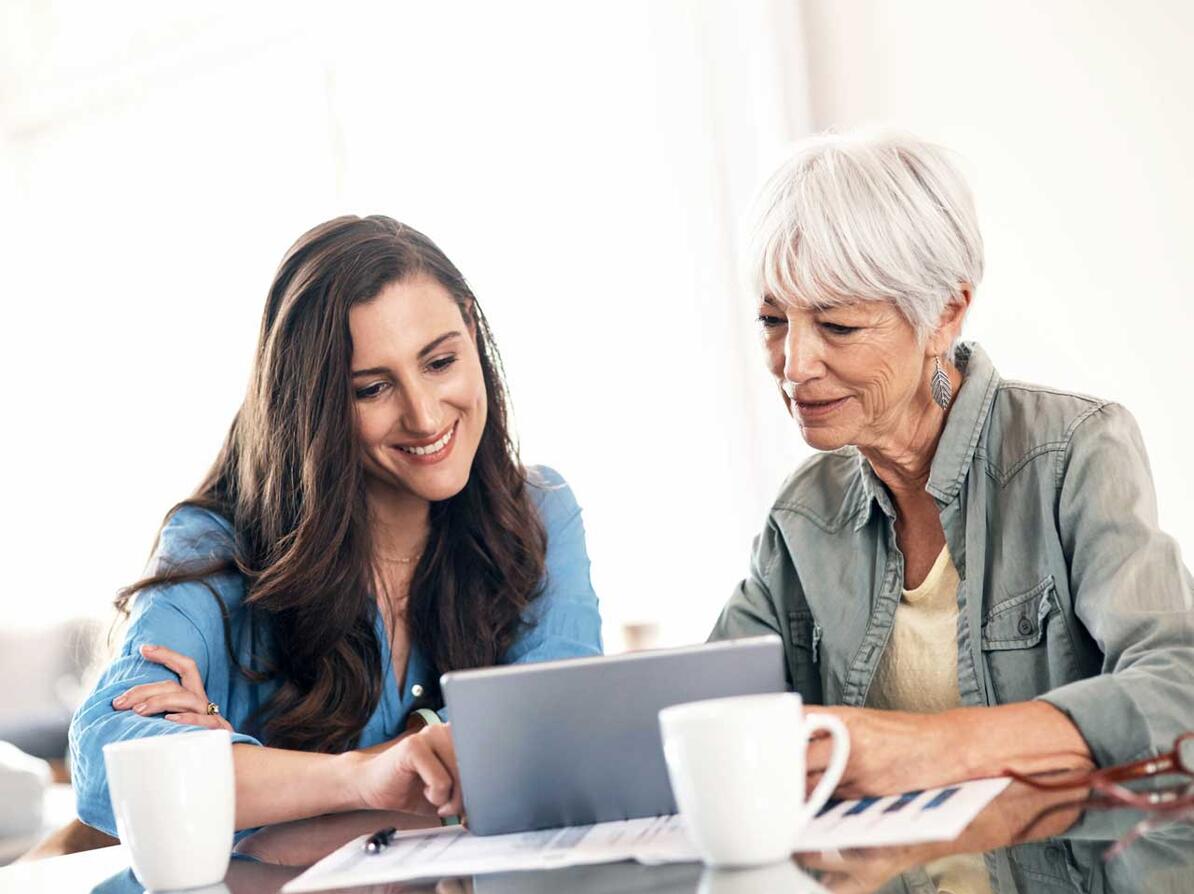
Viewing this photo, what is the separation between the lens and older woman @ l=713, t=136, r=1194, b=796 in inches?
58.0

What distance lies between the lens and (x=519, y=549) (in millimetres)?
1943

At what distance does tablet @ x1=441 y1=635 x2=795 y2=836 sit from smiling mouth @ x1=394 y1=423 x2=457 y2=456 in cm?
75

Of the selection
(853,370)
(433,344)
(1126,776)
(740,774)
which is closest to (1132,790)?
(1126,776)

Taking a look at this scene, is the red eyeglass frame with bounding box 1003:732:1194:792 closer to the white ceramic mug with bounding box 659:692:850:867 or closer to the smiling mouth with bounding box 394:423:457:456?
the white ceramic mug with bounding box 659:692:850:867

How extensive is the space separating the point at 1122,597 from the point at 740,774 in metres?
0.62

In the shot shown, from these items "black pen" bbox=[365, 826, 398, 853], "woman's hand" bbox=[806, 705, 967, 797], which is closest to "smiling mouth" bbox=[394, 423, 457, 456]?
"black pen" bbox=[365, 826, 398, 853]

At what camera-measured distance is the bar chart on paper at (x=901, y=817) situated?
0.97m

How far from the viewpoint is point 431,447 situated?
183 centimetres

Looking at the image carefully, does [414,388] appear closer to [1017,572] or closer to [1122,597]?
[1017,572]

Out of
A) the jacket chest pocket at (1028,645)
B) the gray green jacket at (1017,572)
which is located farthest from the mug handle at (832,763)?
the jacket chest pocket at (1028,645)

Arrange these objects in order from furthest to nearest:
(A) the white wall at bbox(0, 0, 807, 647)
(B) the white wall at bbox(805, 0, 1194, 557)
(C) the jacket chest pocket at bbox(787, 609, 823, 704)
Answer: (A) the white wall at bbox(0, 0, 807, 647)
(B) the white wall at bbox(805, 0, 1194, 557)
(C) the jacket chest pocket at bbox(787, 609, 823, 704)

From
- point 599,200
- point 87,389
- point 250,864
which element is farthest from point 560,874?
point 87,389

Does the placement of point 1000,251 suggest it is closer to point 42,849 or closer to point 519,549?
point 519,549

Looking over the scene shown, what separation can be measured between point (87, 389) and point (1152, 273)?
11.7ft
